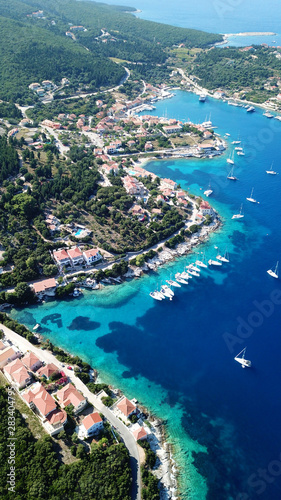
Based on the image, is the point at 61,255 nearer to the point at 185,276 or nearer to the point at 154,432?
the point at 185,276

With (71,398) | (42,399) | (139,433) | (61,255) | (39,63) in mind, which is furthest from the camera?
(39,63)

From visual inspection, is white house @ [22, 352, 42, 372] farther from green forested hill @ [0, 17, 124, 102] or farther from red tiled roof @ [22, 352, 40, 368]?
green forested hill @ [0, 17, 124, 102]

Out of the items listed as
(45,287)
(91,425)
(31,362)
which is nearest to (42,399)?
(31,362)

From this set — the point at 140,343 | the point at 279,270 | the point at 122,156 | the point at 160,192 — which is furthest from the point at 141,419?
the point at 122,156

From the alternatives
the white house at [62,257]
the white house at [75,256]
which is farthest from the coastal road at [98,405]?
the white house at [75,256]

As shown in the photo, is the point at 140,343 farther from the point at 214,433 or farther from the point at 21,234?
the point at 21,234

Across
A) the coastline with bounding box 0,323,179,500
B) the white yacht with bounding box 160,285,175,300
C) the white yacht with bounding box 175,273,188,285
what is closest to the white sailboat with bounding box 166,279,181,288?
the white yacht with bounding box 175,273,188,285
